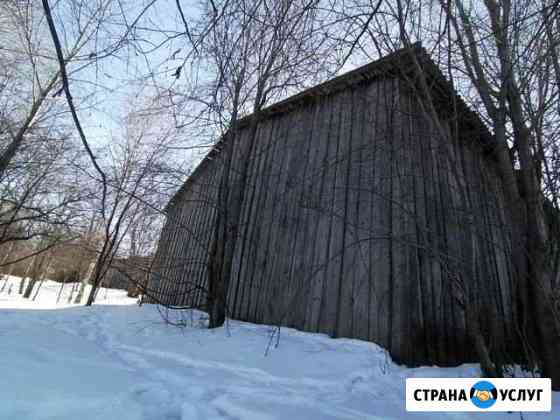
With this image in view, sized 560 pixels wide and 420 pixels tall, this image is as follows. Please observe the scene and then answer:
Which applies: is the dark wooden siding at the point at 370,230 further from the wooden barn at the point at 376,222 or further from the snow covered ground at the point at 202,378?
the snow covered ground at the point at 202,378

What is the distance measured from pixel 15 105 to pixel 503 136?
9112 mm

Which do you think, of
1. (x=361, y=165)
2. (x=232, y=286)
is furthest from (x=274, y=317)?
(x=361, y=165)

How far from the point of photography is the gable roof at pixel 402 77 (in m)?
2.69

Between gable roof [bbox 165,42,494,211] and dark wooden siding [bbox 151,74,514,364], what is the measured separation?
0.11 metres

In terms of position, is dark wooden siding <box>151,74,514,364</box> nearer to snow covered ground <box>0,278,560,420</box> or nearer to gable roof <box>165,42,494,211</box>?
gable roof <box>165,42,494,211</box>

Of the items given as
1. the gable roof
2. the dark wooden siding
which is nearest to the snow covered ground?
the dark wooden siding

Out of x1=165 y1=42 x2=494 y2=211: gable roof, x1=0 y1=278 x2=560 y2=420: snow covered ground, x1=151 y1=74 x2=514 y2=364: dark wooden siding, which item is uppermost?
x1=165 y1=42 x2=494 y2=211: gable roof

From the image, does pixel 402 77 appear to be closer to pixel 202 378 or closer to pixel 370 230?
pixel 370 230

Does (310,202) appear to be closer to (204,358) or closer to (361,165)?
(361,165)

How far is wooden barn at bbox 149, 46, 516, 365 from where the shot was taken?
274 centimetres

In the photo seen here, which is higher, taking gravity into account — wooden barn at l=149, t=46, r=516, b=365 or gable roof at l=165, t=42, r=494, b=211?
gable roof at l=165, t=42, r=494, b=211

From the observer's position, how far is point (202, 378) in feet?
5.63

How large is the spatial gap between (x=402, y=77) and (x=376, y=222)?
191 centimetres

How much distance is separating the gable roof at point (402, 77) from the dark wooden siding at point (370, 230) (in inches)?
4.4
